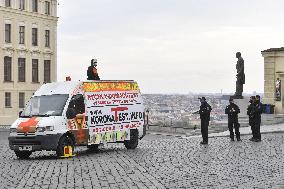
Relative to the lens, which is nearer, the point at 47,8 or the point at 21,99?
the point at 21,99

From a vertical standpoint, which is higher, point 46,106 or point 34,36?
point 34,36

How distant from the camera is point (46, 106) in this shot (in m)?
20.0

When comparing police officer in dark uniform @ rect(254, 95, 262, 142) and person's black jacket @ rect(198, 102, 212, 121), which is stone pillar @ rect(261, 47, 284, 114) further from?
person's black jacket @ rect(198, 102, 212, 121)

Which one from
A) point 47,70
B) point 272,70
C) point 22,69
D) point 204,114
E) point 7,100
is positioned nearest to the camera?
point 204,114

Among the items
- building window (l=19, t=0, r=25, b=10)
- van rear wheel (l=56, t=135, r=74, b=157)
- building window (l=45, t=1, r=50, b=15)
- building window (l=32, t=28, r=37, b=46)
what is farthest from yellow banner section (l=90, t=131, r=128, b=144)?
building window (l=45, t=1, r=50, b=15)

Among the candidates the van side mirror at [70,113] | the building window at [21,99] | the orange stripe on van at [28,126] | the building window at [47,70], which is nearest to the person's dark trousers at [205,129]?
the van side mirror at [70,113]

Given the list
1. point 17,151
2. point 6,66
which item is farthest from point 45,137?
point 6,66

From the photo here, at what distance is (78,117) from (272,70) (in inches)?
1047

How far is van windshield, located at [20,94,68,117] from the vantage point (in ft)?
64.3

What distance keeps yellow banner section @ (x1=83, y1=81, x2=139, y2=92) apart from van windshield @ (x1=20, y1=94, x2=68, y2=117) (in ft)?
3.11

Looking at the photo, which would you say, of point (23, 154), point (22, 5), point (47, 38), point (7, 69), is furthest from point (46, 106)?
Result: point (47, 38)

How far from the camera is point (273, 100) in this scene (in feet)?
145

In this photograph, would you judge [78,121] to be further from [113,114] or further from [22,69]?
[22,69]

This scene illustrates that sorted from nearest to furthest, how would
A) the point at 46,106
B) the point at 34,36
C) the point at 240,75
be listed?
the point at 46,106 → the point at 240,75 → the point at 34,36
